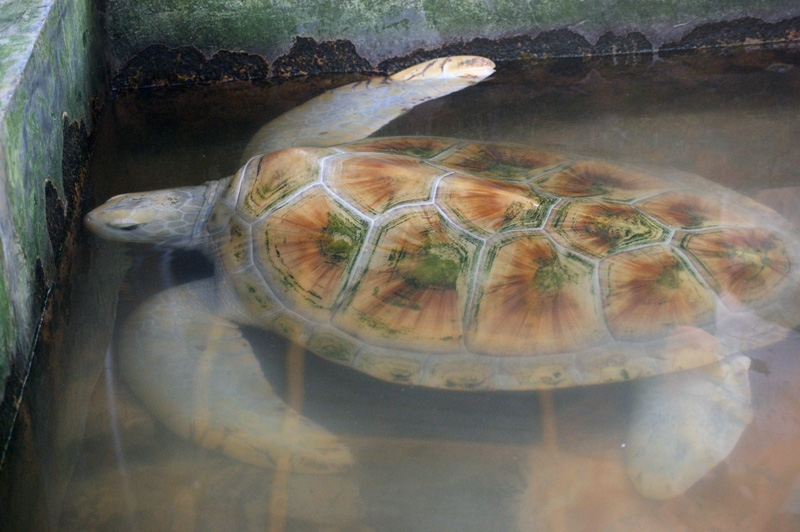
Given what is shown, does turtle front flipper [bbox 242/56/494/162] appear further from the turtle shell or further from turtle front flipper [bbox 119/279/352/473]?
turtle front flipper [bbox 119/279/352/473]

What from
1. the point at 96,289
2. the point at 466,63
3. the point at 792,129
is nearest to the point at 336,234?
the point at 96,289

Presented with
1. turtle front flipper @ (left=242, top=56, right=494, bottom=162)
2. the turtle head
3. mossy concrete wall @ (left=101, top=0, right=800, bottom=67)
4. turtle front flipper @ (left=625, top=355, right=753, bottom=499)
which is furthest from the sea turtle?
mossy concrete wall @ (left=101, top=0, right=800, bottom=67)

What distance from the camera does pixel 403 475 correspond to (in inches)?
62.5

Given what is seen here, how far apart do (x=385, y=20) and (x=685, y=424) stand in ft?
7.59

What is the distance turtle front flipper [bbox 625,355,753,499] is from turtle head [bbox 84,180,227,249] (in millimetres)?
1514

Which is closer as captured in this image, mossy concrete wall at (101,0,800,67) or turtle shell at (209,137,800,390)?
turtle shell at (209,137,800,390)

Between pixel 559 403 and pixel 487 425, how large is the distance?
218 millimetres

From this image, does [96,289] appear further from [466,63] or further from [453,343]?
[466,63]

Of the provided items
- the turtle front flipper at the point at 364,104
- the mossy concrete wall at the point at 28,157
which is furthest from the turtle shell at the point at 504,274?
the turtle front flipper at the point at 364,104

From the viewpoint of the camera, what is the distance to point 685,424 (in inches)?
63.8

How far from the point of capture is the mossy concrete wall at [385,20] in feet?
9.63

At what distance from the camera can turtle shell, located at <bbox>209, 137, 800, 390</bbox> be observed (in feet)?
5.51

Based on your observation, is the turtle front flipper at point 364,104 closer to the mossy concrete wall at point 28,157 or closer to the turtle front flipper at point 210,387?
the mossy concrete wall at point 28,157

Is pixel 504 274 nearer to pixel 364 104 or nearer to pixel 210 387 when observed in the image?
pixel 210 387
